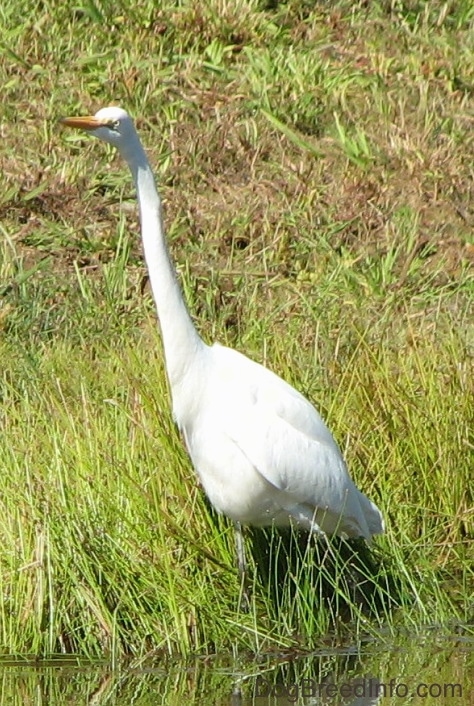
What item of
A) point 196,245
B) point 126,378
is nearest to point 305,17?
point 196,245

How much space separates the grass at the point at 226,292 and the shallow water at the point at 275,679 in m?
0.10

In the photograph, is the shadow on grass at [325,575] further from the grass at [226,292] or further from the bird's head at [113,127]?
the bird's head at [113,127]

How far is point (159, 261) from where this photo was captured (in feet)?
15.9

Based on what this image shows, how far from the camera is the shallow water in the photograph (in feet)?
15.3

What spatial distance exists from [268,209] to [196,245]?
0.51 metres

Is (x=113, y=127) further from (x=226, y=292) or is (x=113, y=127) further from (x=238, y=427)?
(x=226, y=292)

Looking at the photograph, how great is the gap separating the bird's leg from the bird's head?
4.70ft

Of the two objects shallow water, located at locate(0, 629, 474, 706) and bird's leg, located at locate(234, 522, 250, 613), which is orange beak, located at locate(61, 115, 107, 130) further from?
shallow water, located at locate(0, 629, 474, 706)

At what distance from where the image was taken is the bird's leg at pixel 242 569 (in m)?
5.06

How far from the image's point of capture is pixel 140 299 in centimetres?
775

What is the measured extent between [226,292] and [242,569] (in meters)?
2.95

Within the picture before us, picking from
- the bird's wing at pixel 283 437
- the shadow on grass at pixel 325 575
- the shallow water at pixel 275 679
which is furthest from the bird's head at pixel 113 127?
the shallow water at pixel 275 679

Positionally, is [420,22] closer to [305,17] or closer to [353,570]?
[305,17]

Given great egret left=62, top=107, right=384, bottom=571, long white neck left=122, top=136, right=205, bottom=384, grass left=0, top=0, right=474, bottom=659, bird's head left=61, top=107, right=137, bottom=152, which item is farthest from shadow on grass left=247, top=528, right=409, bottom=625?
bird's head left=61, top=107, right=137, bottom=152
